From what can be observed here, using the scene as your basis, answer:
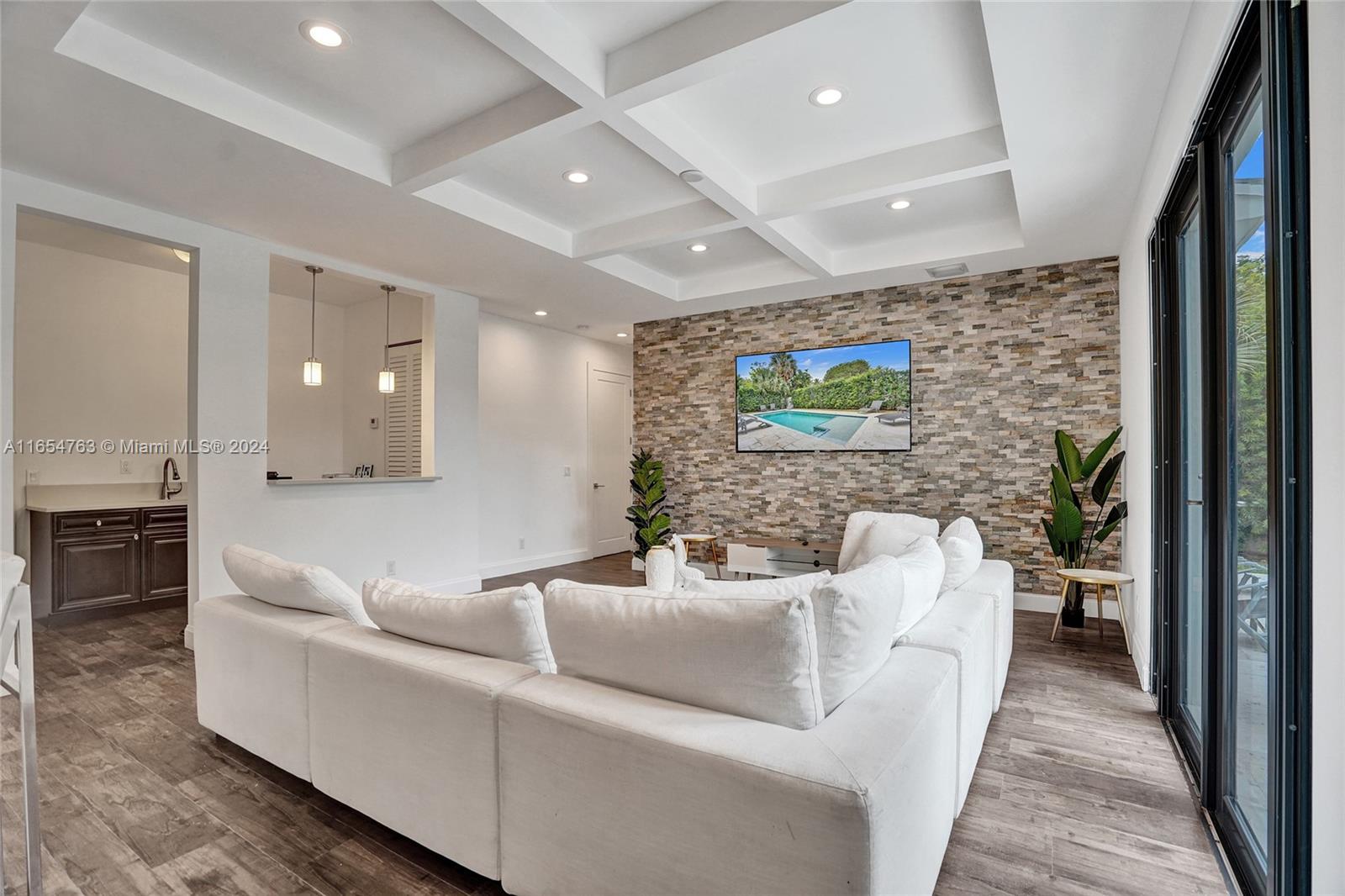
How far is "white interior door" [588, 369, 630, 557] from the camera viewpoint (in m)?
7.93

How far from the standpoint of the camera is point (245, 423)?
4.29 meters

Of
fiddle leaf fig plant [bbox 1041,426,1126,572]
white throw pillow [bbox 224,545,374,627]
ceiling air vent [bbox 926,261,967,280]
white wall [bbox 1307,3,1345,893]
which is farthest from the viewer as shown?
ceiling air vent [bbox 926,261,967,280]

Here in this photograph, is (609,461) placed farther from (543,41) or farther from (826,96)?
(543,41)

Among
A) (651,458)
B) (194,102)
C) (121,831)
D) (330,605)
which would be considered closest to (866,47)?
(194,102)

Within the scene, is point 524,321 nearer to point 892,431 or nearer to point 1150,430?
point 892,431

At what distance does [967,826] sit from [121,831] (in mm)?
2635

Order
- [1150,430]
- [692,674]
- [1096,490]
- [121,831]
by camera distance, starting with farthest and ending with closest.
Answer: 1. [1096,490]
2. [1150,430]
3. [121,831]
4. [692,674]

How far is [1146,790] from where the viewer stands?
2326 millimetres

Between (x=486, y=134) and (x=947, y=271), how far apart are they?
11.7 ft

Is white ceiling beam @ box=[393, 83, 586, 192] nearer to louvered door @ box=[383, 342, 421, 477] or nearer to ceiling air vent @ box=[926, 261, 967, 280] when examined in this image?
louvered door @ box=[383, 342, 421, 477]

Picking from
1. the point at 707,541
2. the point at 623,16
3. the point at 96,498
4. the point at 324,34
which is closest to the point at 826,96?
the point at 623,16

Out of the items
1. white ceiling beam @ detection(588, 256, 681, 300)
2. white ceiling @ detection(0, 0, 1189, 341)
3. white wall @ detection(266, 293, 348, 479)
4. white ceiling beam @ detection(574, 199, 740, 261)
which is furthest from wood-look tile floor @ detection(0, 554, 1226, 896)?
white ceiling beam @ detection(588, 256, 681, 300)

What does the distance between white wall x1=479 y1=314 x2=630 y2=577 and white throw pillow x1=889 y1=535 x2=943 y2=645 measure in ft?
15.8

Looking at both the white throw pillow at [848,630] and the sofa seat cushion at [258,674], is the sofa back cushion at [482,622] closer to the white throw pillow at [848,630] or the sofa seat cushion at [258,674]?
the sofa seat cushion at [258,674]
